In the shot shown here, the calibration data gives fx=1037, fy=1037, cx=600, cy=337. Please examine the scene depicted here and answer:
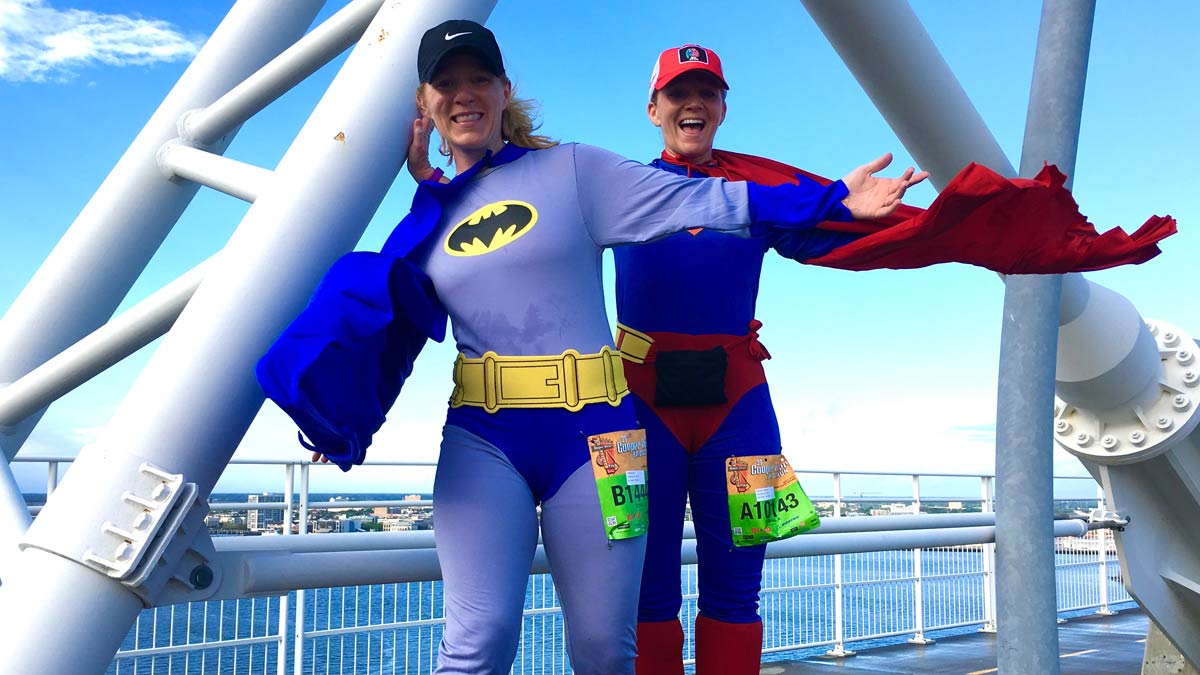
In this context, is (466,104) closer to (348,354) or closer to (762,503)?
(348,354)

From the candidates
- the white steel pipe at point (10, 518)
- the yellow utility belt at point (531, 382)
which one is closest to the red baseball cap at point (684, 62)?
the yellow utility belt at point (531, 382)

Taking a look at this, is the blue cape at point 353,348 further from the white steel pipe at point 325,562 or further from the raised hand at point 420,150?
the white steel pipe at point 325,562

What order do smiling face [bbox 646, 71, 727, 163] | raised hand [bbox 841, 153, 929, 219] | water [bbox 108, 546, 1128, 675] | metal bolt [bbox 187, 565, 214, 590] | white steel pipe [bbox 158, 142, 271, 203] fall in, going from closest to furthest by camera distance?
metal bolt [bbox 187, 565, 214, 590] < raised hand [bbox 841, 153, 929, 219] < white steel pipe [bbox 158, 142, 271, 203] < smiling face [bbox 646, 71, 727, 163] < water [bbox 108, 546, 1128, 675]

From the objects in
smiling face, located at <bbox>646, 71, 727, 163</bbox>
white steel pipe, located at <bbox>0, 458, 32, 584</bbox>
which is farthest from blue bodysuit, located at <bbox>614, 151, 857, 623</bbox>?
white steel pipe, located at <bbox>0, 458, 32, 584</bbox>

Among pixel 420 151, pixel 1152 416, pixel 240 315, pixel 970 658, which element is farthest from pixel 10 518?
pixel 970 658

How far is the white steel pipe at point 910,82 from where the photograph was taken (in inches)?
107

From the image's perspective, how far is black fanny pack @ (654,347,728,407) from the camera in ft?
7.20

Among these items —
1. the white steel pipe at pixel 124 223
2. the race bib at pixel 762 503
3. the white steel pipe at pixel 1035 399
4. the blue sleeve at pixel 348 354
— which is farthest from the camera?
the white steel pipe at pixel 1035 399

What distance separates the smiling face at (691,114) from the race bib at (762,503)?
28.0 inches

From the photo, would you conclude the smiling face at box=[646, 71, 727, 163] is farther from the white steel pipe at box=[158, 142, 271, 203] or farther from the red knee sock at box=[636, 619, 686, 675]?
the red knee sock at box=[636, 619, 686, 675]

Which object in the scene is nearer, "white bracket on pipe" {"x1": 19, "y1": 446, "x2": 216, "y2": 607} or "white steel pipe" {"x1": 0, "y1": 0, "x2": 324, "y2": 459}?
"white bracket on pipe" {"x1": 19, "y1": 446, "x2": 216, "y2": 607}

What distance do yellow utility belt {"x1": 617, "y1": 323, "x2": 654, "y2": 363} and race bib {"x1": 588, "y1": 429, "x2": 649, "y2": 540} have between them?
49 cm

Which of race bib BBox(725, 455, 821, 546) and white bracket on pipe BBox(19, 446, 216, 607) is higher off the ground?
race bib BBox(725, 455, 821, 546)

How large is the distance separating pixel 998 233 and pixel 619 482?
2.62 feet
